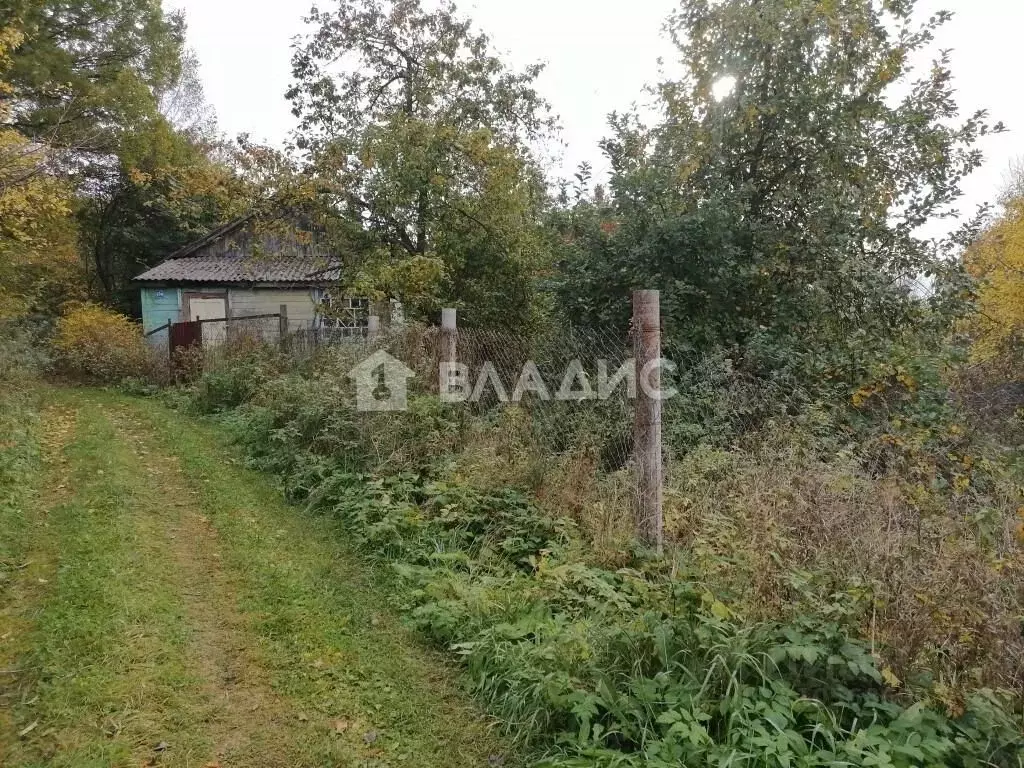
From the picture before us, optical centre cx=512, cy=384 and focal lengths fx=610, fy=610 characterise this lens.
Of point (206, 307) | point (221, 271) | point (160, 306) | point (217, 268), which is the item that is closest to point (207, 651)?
point (206, 307)

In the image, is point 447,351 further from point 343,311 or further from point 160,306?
point 160,306

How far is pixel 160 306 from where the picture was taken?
63.7ft

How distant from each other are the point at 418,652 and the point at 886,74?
7794 millimetres

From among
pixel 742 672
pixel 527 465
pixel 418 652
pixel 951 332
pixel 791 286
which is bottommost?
pixel 418 652

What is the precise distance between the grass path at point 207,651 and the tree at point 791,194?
14.8 ft

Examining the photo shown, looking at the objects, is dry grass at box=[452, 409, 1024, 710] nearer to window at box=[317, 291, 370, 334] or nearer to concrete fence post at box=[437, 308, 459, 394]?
concrete fence post at box=[437, 308, 459, 394]

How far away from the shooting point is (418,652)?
352cm

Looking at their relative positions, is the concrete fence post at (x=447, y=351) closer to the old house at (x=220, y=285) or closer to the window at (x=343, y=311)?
the window at (x=343, y=311)

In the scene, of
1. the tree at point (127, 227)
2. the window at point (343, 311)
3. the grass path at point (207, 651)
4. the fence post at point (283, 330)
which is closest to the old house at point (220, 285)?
the tree at point (127, 227)

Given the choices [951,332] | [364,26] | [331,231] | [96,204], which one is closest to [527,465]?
[951,332]

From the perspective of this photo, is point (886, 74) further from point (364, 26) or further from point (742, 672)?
point (364, 26)

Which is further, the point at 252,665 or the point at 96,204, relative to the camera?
the point at 96,204

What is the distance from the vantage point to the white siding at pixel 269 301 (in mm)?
19562

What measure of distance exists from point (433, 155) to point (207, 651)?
28.0 feet
